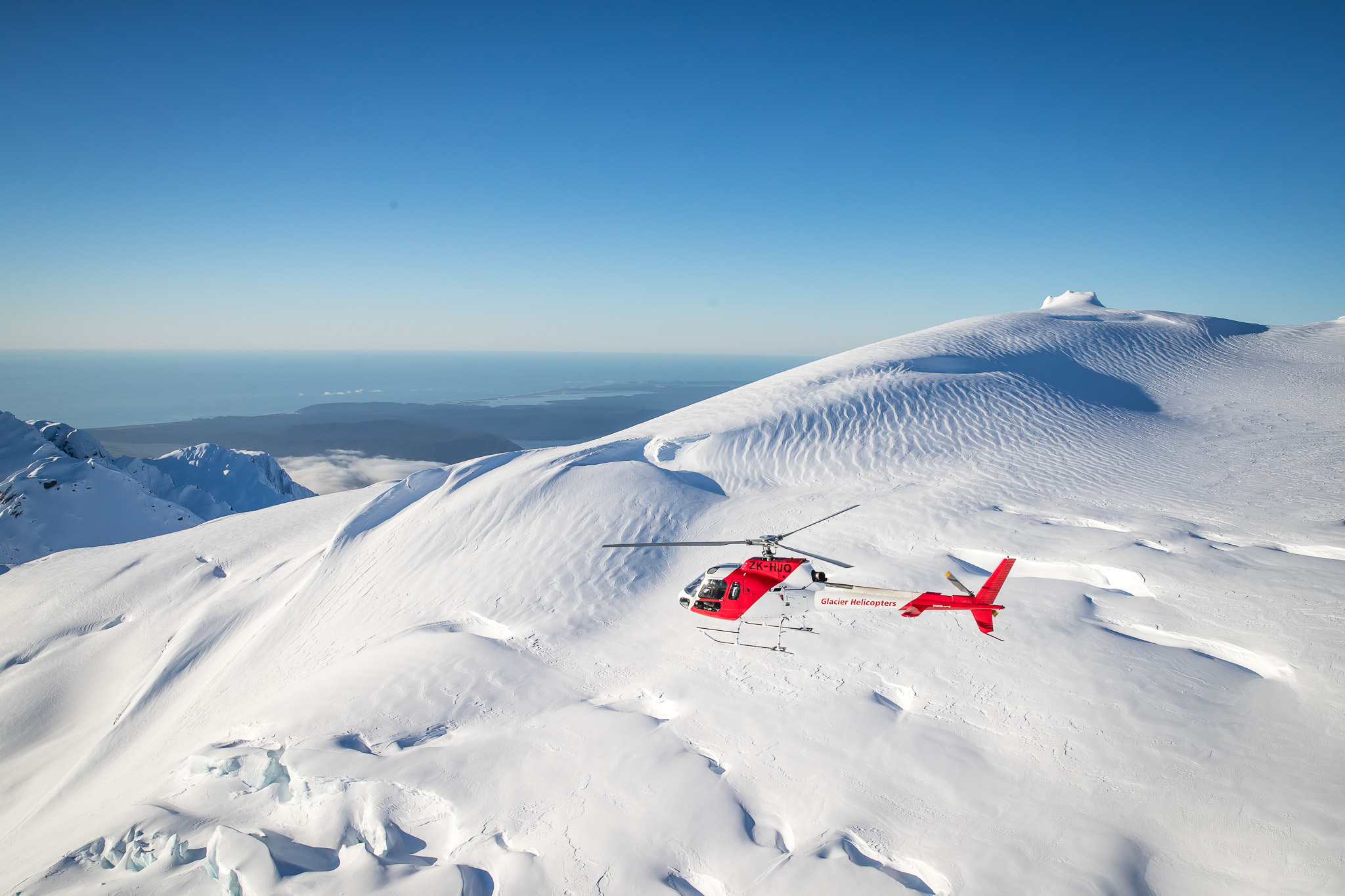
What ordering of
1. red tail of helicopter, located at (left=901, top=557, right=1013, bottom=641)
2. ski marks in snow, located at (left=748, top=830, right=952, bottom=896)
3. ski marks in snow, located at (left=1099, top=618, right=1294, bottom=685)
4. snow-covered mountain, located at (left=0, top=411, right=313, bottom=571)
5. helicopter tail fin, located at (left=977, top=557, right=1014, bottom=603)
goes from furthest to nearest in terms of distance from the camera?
snow-covered mountain, located at (left=0, top=411, right=313, bottom=571) < ski marks in snow, located at (left=1099, top=618, right=1294, bottom=685) < red tail of helicopter, located at (left=901, top=557, right=1013, bottom=641) < helicopter tail fin, located at (left=977, top=557, right=1014, bottom=603) < ski marks in snow, located at (left=748, top=830, right=952, bottom=896)

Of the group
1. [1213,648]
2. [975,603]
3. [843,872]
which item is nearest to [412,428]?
[843,872]

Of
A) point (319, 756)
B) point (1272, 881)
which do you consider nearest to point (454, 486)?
point (319, 756)

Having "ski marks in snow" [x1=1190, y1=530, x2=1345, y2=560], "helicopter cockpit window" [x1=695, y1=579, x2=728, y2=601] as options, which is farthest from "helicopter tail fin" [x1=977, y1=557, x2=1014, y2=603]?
"ski marks in snow" [x1=1190, y1=530, x2=1345, y2=560]

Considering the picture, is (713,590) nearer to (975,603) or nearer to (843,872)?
(975,603)

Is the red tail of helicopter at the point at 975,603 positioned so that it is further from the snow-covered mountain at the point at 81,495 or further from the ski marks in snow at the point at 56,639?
the snow-covered mountain at the point at 81,495

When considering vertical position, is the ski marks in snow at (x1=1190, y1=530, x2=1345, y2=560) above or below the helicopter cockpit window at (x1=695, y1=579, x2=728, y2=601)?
below

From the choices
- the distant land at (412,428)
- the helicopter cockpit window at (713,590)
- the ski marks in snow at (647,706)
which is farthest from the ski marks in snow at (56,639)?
the distant land at (412,428)

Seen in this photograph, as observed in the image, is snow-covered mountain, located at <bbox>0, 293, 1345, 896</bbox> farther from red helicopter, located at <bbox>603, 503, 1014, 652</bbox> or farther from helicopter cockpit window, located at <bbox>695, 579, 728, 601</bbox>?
helicopter cockpit window, located at <bbox>695, 579, 728, 601</bbox>
